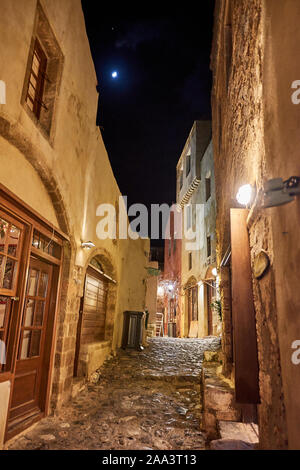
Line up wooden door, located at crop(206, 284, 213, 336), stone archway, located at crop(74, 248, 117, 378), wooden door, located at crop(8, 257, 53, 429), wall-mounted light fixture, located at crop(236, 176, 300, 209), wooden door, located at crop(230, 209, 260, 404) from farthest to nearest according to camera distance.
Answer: wooden door, located at crop(206, 284, 213, 336), stone archway, located at crop(74, 248, 117, 378), wooden door, located at crop(8, 257, 53, 429), wooden door, located at crop(230, 209, 260, 404), wall-mounted light fixture, located at crop(236, 176, 300, 209)

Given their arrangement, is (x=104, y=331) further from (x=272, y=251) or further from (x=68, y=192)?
(x=272, y=251)

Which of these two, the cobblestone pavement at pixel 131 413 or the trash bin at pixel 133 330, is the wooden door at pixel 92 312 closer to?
the cobblestone pavement at pixel 131 413

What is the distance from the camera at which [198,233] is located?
707 inches

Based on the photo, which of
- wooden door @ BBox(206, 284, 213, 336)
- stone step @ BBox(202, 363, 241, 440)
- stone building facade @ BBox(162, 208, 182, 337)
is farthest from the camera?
stone building facade @ BBox(162, 208, 182, 337)

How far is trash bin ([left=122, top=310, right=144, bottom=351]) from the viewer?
9.50 metres

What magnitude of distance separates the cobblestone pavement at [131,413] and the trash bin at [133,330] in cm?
136

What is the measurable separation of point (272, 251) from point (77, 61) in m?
5.02

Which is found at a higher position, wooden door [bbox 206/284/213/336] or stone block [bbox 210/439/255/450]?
wooden door [bbox 206/284/213/336]

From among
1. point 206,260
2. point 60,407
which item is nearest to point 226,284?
point 60,407

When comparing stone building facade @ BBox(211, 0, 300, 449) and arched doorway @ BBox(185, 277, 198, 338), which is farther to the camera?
arched doorway @ BBox(185, 277, 198, 338)

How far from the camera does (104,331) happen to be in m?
8.52

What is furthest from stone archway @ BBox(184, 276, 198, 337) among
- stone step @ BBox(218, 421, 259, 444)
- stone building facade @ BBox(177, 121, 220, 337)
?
stone step @ BBox(218, 421, 259, 444)

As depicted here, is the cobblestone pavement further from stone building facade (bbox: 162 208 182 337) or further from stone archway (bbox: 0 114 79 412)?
stone building facade (bbox: 162 208 182 337)

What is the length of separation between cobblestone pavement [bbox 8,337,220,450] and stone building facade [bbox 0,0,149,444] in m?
0.34
